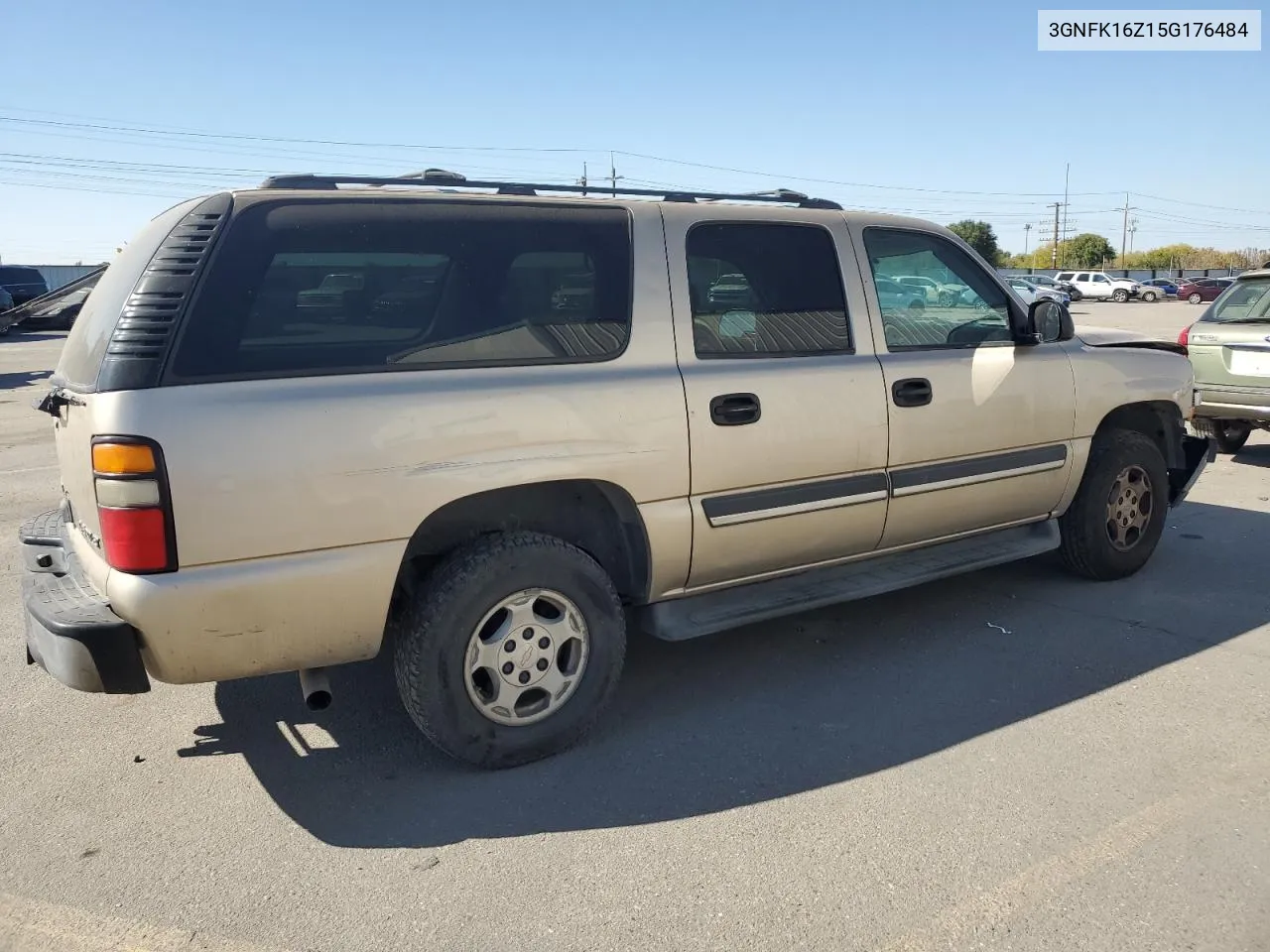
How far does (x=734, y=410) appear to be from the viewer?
3779 millimetres

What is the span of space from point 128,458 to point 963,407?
334 cm

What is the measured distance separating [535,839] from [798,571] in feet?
5.53

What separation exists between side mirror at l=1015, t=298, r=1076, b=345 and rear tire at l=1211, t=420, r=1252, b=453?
543 centimetres

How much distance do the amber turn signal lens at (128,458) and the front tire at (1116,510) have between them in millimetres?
4332

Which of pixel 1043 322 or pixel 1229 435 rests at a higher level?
pixel 1043 322

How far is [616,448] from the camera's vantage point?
3.52 m

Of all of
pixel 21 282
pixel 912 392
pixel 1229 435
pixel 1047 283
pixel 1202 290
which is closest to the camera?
pixel 912 392

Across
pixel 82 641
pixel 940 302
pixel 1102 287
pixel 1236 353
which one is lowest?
pixel 1102 287

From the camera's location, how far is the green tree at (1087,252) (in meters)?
86.4

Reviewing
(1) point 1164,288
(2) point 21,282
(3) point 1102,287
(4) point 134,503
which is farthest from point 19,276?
(1) point 1164,288

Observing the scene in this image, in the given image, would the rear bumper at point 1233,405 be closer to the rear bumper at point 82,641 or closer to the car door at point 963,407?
the car door at point 963,407

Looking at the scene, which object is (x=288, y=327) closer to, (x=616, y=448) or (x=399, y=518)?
(x=399, y=518)

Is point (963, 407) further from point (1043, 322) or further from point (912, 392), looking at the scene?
point (1043, 322)

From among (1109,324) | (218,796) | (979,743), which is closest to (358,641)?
(218,796)
